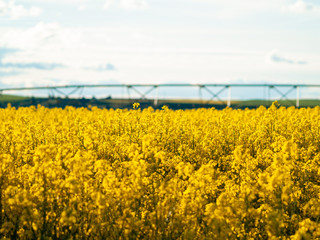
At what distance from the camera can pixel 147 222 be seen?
514cm

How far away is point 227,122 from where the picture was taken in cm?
1153

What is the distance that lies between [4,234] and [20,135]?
382 centimetres

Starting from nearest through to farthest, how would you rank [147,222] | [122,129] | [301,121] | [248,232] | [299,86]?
[147,222]
[248,232]
[122,129]
[301,121]
[299,86]

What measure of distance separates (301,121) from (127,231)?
8270 mm

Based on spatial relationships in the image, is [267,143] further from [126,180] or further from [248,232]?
[126,180]

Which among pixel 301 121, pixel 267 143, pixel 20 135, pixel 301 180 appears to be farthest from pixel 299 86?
pixel 20 135

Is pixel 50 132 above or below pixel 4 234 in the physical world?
above

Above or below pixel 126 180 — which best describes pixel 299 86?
above

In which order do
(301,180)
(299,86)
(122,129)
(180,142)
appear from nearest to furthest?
Answer: (301,180) < (180,142) < (122,129) < (299,86)

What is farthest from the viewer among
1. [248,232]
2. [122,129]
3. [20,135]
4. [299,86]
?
[299,86]

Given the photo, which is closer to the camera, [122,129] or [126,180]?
[126,180]

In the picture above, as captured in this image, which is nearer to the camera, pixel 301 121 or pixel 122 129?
pixel 122 129

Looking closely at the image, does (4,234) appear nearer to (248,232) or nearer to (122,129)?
(248,232)

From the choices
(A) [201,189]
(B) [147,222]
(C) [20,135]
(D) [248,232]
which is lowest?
(D) [248,232]
